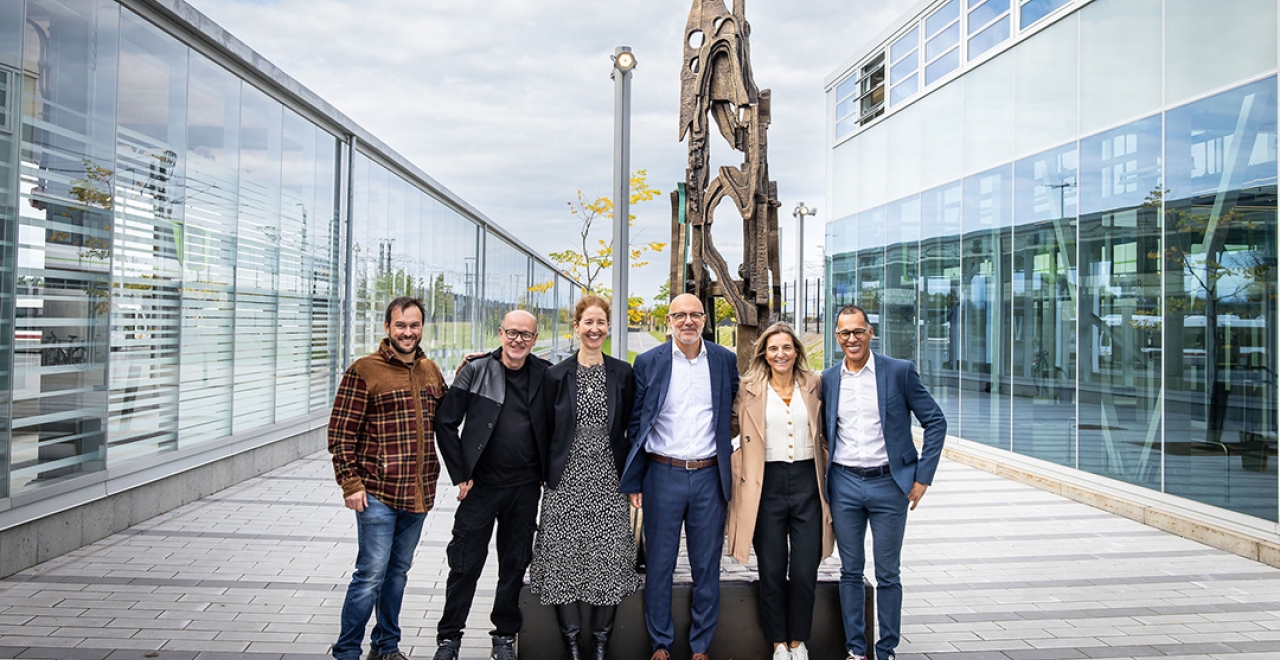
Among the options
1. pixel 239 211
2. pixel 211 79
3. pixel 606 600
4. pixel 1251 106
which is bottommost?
pixel 606 600

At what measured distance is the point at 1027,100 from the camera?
9859mm

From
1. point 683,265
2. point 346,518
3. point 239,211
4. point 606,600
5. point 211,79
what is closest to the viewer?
point 606,600

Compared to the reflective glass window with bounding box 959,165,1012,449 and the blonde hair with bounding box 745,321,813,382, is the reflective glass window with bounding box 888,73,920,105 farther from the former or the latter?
the blonde hair with bounding box 745,321,813,382

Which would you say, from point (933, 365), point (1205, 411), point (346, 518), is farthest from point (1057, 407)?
point (346, 518)

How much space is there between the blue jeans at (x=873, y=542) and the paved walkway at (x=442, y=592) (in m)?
0.52

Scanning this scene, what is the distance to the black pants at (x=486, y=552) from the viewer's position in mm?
3930

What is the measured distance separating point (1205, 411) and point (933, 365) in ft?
17.9

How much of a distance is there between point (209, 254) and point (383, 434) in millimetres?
5498

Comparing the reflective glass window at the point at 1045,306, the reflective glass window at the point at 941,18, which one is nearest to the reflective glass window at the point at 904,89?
the reflective glass window at the point at 941,18

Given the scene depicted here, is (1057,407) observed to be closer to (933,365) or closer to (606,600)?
(933,365)

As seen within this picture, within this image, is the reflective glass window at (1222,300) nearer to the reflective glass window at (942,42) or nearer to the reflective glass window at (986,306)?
the reflective glass window at (986,306)

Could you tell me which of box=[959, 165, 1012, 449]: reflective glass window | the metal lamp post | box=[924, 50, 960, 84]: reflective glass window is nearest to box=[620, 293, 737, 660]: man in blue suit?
box=[959, 165, 1012, 449]: reflective glass window

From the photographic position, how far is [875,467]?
3910mm

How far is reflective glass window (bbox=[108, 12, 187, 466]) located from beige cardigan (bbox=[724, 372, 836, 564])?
5.29 meters
